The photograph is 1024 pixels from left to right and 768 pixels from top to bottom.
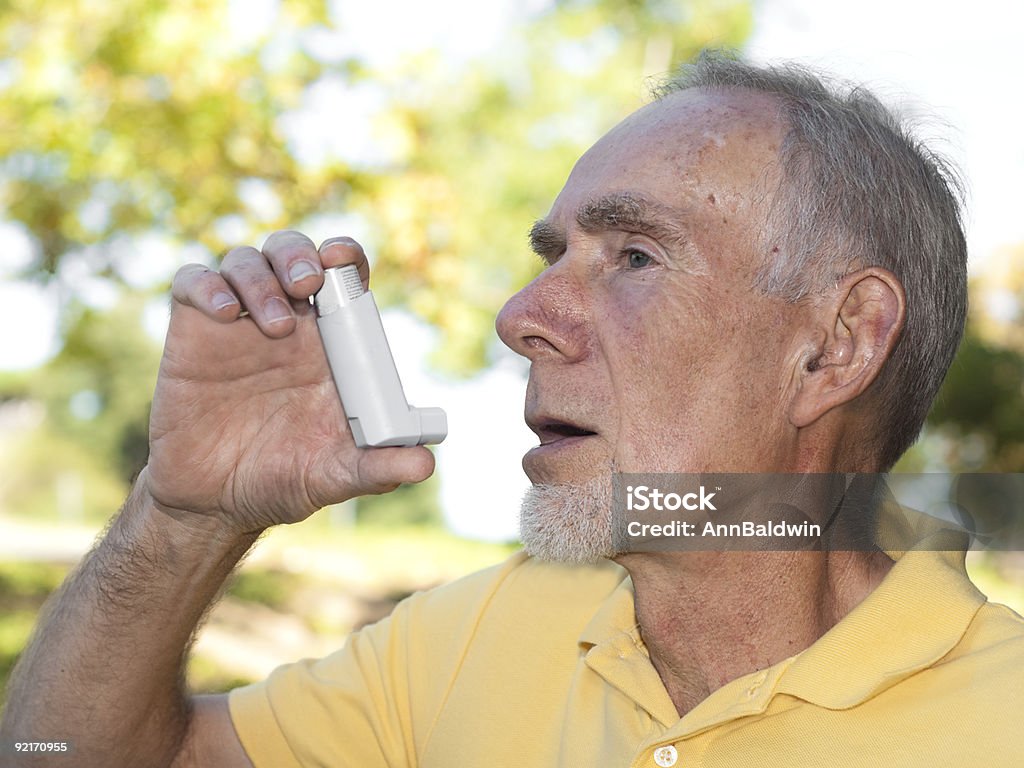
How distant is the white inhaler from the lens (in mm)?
1936

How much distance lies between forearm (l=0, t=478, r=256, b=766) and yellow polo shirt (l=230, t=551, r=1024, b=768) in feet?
0.89

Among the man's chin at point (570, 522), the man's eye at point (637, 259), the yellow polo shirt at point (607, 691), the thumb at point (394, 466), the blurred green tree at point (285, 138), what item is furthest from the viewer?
the blurred green tree at point (285, 138)

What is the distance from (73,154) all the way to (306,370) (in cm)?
515

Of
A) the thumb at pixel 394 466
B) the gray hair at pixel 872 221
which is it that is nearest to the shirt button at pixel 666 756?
the thumb at pixel 394 466

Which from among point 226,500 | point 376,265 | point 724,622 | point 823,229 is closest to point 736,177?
point 823,229

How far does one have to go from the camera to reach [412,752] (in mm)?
2391

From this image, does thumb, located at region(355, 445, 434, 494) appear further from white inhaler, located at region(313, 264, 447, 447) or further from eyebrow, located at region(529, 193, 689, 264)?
eyebrow, located at region(529, 193, 689, 264)

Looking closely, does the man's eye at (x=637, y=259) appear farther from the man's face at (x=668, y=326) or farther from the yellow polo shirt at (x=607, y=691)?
the yellow polo shirt at (x=607, y=691)

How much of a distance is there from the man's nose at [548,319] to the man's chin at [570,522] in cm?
26

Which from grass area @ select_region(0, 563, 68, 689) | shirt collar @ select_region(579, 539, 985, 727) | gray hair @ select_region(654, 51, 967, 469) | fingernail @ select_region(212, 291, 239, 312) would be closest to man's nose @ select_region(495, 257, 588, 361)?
gray hair @ select_region(654, 51, 967, 469)

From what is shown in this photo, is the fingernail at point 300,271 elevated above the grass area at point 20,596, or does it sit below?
above

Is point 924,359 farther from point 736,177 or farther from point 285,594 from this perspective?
point 285,594

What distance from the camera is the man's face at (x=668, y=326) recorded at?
6.75ft

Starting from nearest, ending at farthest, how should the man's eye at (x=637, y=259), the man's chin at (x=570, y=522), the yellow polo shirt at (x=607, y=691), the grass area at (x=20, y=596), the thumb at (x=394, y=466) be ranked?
the yellow polo shirt at (x=607, y=691), the thumb at (x=394, y=466), the man's chin at (x=570, y=522), the man's eye at (x=637, y=259), the grass area at (x=20, y=596)
